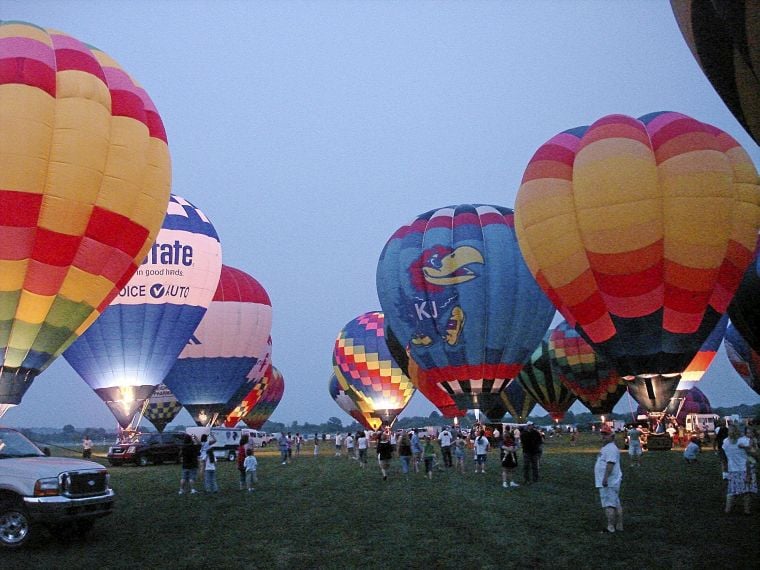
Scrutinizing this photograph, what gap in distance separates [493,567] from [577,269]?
13.4 meters

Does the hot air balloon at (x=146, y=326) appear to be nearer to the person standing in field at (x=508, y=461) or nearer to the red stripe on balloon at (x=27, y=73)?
the red stripe on balloon at (x=27, y=73)

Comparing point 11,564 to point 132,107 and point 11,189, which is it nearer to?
point 11,189

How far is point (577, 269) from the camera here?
1922 centimetres

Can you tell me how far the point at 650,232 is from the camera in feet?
59.3

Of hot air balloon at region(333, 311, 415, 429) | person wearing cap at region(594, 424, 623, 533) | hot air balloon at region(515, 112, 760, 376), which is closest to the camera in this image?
person wearing cap at region(594, 424, 623, 533)

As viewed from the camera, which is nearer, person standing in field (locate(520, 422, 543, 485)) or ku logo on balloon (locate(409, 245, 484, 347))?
person standing in field (locate(520, 422, 543, 485))

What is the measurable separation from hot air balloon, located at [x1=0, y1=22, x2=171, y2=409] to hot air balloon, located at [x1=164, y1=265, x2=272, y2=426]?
45.4ft

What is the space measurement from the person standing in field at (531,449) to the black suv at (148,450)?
16356 millimetres

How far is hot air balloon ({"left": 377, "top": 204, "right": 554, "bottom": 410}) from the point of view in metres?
25.1

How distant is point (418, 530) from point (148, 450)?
19.6 meters

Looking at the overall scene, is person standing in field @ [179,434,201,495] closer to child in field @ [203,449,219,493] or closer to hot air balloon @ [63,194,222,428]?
child in field @ [203,449,219,493]

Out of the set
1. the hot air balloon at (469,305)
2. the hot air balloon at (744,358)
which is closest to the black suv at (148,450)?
the hot air balloon at (469,305)

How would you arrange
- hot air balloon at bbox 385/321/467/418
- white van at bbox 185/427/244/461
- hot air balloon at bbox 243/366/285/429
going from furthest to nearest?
hot air balloon at bbox 243/366/285/429, white van at bbox 185/427/244/461, hot air balloon at bbox 385/321/467/418

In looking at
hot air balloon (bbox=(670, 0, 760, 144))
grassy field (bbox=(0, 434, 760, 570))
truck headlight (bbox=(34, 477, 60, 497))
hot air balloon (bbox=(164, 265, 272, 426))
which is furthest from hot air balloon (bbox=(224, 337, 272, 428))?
hot air balloon (bbox=(670, 0, 760, 144))
